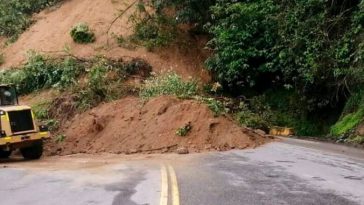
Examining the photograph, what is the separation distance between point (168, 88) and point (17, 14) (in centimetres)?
1753

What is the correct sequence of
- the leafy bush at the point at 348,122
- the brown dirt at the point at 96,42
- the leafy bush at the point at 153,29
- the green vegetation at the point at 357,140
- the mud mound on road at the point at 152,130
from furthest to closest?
the leafy bush at the point at 153,29, the brown dirt at the point at 96,42, the leafy bush at the point at 348,122, the green vegetation at the point at 357,140, the mud mound on road at the point at 152,130

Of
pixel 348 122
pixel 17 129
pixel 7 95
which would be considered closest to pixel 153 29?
pixel 7 95

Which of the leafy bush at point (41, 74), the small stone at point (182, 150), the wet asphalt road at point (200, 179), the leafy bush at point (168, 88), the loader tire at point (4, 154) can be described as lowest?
the loader tire at point (4, 154)

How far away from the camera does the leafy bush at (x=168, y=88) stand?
24.8 meters

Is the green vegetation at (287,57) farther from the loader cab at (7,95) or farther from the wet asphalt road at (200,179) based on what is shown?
the loader cab at (7,95)

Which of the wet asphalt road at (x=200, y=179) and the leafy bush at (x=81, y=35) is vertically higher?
the leafy bush at (x=81, y=35)

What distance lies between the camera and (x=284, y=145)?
2052cm

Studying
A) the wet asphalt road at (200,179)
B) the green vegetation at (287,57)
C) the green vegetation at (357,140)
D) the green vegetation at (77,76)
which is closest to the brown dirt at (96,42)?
the green vegetation at (77,76)

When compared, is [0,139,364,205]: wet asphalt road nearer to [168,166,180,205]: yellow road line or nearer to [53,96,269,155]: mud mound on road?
[168,166,180,205]: yellow road line

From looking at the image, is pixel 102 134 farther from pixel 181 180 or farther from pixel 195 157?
pixel 181 180

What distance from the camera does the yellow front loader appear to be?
791 inches

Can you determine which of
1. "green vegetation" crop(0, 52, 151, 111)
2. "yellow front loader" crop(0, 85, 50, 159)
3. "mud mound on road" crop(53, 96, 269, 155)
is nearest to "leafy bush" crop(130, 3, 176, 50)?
"green vegetation" crop(0, 52, 151, 111)

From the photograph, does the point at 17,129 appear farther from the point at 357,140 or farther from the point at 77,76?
the point at 357,140

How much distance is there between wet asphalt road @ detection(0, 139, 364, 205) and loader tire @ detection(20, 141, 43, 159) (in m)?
2.18
